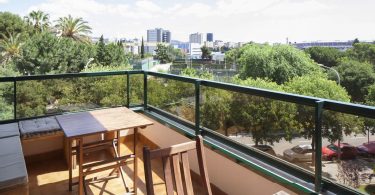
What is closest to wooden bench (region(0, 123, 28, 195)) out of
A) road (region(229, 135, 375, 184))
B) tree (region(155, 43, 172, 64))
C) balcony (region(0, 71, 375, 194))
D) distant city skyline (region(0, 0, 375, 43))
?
balcony (region(0, 71, 375, 194))

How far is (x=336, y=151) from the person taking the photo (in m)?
1.86

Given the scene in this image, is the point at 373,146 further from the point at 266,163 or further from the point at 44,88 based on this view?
the point at 44,88

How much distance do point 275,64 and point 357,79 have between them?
9.17 m

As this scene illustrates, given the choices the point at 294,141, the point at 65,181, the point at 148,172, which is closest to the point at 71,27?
the point at 65,181

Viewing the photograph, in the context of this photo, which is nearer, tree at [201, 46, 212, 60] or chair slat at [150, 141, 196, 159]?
chair slat at [150, 141, 196, 159]

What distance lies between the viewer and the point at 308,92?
2464 cm

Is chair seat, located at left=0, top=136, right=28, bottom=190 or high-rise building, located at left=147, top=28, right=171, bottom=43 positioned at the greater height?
high-rise building, located at left=147, top=28, right=171, bottom=43

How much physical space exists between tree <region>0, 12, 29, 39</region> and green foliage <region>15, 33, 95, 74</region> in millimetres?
5370

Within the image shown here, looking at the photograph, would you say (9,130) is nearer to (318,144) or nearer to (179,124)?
(179,124)

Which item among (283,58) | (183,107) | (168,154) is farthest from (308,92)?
(168,154)

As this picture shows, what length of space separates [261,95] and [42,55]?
24033mm

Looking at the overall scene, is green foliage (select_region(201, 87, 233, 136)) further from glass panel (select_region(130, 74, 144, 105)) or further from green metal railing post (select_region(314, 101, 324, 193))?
glass panel (select_region(130, 74, 144, 105))

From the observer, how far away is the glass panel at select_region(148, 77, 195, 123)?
131 inches

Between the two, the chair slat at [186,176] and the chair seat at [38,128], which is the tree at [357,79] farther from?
the chair slat at [186,176]
